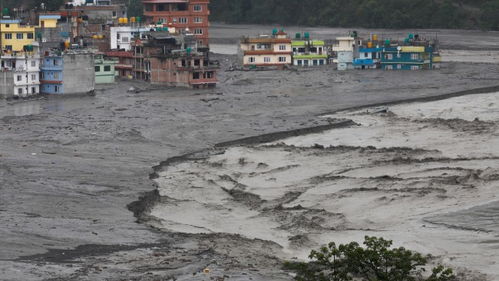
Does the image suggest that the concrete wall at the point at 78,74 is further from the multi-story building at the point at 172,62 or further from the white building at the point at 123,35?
the white building at the point at 123,35

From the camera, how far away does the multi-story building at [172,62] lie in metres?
67.7

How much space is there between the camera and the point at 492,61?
80625mm

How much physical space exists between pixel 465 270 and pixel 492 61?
57110 mm

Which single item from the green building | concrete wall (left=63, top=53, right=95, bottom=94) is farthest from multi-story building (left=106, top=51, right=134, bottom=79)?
concrete wall (left=63, top=53, right=95, bottom=94)

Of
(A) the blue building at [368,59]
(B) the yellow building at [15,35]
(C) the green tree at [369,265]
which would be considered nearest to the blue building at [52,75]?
(B) the yellow building at [15,35]

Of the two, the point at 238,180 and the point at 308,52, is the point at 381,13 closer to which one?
the point at 308,52

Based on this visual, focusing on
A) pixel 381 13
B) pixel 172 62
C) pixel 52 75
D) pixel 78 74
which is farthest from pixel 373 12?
pixel 52 75

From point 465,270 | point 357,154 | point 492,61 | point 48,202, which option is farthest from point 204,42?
point 465,270

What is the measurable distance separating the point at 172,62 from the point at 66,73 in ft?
25.7

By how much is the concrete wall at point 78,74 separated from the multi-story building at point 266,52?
18.4 m

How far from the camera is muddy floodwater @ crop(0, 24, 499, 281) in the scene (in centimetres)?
2686

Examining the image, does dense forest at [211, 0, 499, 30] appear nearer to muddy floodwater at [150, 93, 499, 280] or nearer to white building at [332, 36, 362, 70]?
white building at [332, 36, 362, 70]

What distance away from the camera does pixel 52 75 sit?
63.3 meters

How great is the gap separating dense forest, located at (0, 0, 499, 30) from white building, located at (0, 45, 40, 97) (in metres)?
28.1
